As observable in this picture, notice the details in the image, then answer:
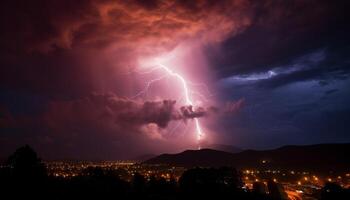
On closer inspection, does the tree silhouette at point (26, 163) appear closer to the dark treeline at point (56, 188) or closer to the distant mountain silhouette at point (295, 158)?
the dark treeline at point (56, 188)

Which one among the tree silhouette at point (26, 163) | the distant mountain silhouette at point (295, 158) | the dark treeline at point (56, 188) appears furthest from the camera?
the distant mountain silhouette at point (295, 158)

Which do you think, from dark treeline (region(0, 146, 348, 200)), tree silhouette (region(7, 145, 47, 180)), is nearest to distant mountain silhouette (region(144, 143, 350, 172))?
dark treeline (region(0, 146, 348, 200))

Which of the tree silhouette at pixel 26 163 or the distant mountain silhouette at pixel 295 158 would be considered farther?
the distant mountain silhouette at pixel 295 158

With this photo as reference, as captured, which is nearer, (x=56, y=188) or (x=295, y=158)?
(x=56, y=188)

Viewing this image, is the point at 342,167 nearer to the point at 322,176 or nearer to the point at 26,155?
the point at 322,176

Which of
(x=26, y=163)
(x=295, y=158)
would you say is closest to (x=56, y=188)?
(x=26, y=163)

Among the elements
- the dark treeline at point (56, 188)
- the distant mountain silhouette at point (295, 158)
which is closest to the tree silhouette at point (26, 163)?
the dark treeline at point (56, 188)

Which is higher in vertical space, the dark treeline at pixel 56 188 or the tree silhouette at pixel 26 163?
the tree silhouette at pixel 26 163

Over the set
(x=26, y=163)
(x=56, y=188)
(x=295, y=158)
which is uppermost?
(x=295, y=158)

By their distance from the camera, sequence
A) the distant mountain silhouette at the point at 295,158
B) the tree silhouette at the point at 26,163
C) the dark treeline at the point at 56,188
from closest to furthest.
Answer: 1. the dark treeline at the point at 56,188
2. the tree silhouette at the point at 26,163
3. the distant mountain silhouette at the point at 295,158

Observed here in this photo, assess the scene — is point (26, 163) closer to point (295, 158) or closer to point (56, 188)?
point (56, 188)

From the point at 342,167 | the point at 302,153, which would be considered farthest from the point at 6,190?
the point at 302,153
